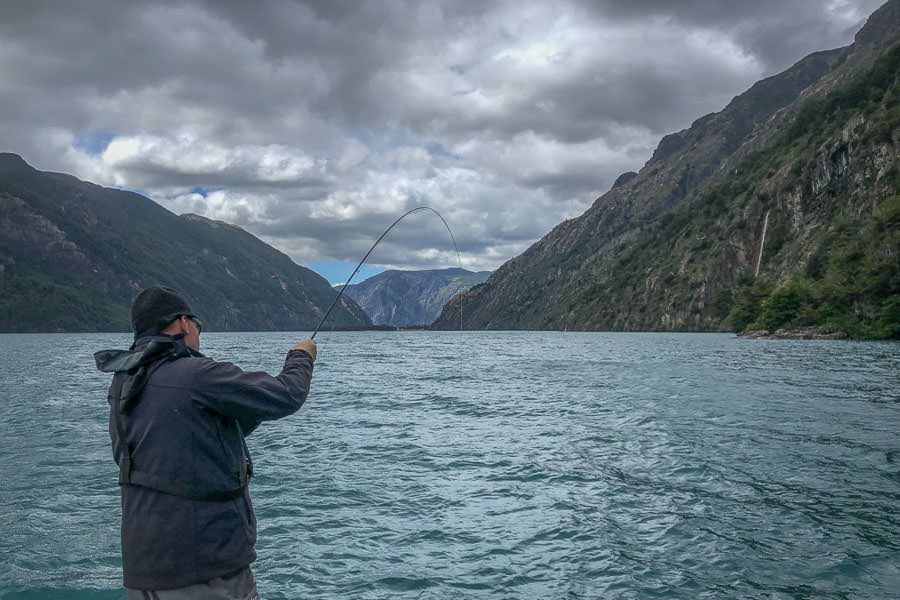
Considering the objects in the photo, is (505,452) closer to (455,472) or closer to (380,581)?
(455,472)

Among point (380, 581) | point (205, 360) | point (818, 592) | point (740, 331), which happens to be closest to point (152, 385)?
point (205, 360)

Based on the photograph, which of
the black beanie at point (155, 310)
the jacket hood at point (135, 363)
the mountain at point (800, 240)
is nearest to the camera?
the jacket hood at point (135, 363)

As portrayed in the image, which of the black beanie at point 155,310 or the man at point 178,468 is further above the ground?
the black beanie at point 155,310

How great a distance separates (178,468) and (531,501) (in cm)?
763

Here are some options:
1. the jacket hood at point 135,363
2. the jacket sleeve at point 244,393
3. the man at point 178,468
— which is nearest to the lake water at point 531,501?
the man at point 178,468

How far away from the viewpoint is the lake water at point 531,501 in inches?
271

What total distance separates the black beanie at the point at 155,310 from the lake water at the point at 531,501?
435 cm

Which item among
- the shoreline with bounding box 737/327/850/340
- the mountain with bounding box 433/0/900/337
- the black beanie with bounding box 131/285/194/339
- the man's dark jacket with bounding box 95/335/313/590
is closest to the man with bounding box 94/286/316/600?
the man's dark jacket with bounding box 95/335/313/590

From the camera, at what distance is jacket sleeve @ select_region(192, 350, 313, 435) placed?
340cm

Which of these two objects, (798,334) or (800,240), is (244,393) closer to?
(798,334)

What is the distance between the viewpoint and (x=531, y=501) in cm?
992

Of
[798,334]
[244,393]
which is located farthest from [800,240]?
[244,393]

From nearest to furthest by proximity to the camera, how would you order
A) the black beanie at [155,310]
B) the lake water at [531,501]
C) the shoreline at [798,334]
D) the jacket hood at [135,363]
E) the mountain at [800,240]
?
the jacket hood at [135,363], the black beanie at [155,310], the lake water at [531,501], the shoreline at [798,334], the mountain at [800,240]

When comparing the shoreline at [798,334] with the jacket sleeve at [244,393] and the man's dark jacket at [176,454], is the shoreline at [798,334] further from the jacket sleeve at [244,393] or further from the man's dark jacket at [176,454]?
the man's dark jacket at [176,454]
